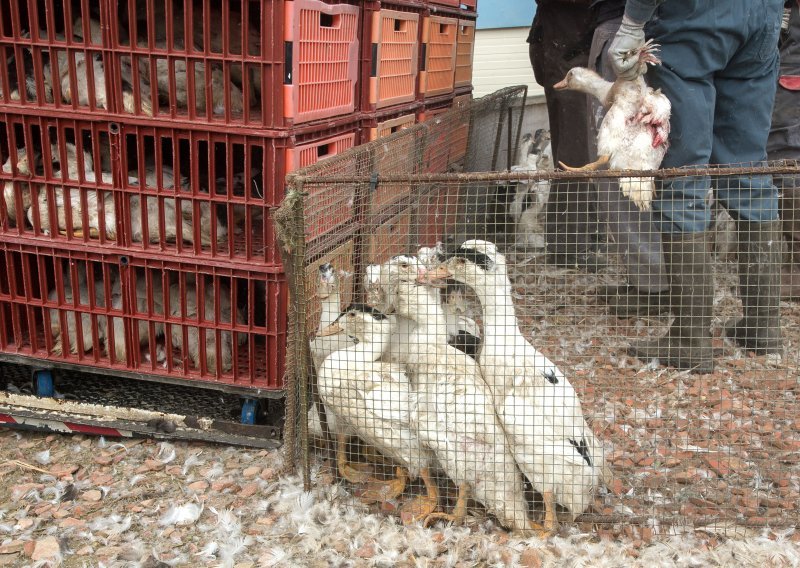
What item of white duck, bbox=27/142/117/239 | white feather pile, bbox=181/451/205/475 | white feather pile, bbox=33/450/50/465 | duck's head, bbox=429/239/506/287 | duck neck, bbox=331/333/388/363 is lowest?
white feather pile, bbox=33/450/50/465

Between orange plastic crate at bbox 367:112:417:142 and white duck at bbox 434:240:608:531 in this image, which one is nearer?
white duck at bbox 434:240:608:531

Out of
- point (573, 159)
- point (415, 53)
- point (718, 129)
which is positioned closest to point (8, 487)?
point (415, 53)

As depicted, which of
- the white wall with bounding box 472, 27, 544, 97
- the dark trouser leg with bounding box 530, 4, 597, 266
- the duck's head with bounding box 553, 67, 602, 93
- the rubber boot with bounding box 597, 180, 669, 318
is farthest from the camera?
the white wall with bounding box 472, 27, 544, 97

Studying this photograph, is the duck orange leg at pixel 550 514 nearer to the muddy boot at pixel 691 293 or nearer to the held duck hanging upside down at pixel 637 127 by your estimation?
the muddy boot at pixel 691 293

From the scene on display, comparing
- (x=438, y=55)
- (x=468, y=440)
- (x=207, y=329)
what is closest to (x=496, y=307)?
(x=468, y=440)

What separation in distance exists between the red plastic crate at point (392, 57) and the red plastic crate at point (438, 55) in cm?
14

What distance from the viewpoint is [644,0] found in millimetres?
3809

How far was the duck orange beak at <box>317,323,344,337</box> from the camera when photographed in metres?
3.35

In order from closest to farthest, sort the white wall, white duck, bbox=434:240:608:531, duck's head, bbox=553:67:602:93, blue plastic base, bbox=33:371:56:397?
white duck, bbox=434:240:608:531 < blue plastic base, bbox=33:371:56:397 < duck's head, bbox=553:67:602:93 < the white wall

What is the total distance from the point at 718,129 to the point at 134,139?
3.06 m

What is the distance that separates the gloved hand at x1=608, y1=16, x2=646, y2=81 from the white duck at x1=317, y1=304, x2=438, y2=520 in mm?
1744

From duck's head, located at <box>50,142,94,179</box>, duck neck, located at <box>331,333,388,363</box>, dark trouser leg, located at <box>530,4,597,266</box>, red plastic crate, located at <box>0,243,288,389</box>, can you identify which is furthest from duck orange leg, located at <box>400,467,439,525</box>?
dark trouser leg, located at <box>530,4,597,266</box>

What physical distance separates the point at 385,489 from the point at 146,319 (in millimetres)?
1239

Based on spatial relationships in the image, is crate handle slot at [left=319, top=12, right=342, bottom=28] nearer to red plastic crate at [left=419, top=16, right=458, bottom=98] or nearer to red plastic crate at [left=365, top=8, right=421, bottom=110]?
red plastic crate at [left=365, top=8, right=421, bottom=110]
